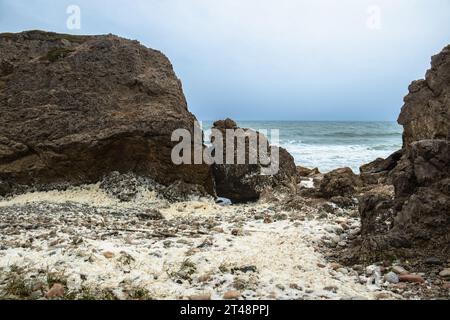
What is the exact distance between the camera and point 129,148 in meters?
12.5

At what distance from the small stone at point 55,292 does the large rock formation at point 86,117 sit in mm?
7133

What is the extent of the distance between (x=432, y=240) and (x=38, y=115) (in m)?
10.4

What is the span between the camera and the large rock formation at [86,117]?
12.3 m

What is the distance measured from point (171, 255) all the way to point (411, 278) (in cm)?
322

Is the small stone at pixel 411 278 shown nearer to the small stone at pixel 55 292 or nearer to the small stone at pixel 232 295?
the small stone at pixel 232 295

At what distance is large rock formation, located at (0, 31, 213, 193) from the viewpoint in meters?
12.3

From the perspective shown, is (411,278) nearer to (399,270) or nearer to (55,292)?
(399,270)

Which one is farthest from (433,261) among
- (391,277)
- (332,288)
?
(332,288)

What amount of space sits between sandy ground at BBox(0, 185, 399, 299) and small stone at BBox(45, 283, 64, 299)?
100 mm

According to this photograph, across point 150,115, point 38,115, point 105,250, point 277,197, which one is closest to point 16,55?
point 38,115

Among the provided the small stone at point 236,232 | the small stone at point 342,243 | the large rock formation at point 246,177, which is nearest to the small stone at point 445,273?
the small stone at point 342,243

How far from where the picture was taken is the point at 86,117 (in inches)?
501

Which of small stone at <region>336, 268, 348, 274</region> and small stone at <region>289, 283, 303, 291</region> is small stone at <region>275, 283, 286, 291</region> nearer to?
small stone at <region>289, 283, 303, 291</region>

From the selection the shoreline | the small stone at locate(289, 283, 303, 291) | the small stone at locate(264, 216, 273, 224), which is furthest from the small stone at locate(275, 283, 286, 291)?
the small stone at locate(264, 216, 273, 224)
